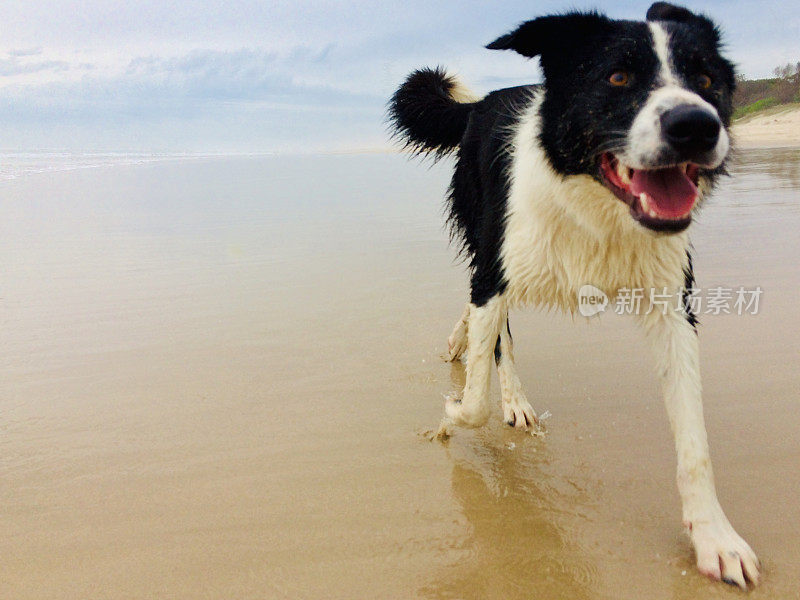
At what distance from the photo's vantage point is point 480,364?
114 inches

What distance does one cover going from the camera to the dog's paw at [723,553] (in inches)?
79.4

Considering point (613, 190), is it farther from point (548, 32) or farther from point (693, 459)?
point (693, 459)

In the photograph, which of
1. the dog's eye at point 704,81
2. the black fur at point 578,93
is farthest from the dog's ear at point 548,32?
the dog's eye at point 704,81

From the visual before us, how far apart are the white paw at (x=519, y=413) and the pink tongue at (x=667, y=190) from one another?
4.18ft

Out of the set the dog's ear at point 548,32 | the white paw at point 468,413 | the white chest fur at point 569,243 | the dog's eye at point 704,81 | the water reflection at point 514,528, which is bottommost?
the water reflection at point 514,528

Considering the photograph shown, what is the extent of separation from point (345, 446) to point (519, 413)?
86cm

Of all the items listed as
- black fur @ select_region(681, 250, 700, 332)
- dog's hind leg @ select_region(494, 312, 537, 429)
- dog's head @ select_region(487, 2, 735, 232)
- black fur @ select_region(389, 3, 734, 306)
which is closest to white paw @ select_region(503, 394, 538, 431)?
dog's hind leg @ select_region(494, 312, 537, 429)

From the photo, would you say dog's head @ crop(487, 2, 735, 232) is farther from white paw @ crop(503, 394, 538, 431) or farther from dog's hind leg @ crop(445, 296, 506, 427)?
white paw @ crop(503, 394, 538, 431)

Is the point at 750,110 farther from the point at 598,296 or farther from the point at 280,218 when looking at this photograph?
the point at 598,296

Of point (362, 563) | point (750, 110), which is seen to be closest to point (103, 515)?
point (362, 563)

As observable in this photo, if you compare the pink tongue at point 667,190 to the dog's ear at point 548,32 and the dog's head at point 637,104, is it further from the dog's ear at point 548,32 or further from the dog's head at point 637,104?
the dog's ear at point 548,32

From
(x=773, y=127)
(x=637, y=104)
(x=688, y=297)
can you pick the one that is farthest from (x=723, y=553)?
(x=773, y=127)

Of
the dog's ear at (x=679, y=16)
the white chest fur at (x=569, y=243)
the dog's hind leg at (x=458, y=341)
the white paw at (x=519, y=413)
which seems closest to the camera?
the white chest fur at (x=569, y=243)

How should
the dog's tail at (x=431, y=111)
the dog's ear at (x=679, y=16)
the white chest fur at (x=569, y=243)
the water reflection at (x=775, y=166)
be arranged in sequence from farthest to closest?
the water reflection at (x=775, y=166), the dog's tail at (x=431, y=111), the dog's ear at (x=679, y=16), the white chest fur at (x=569, y=243)
